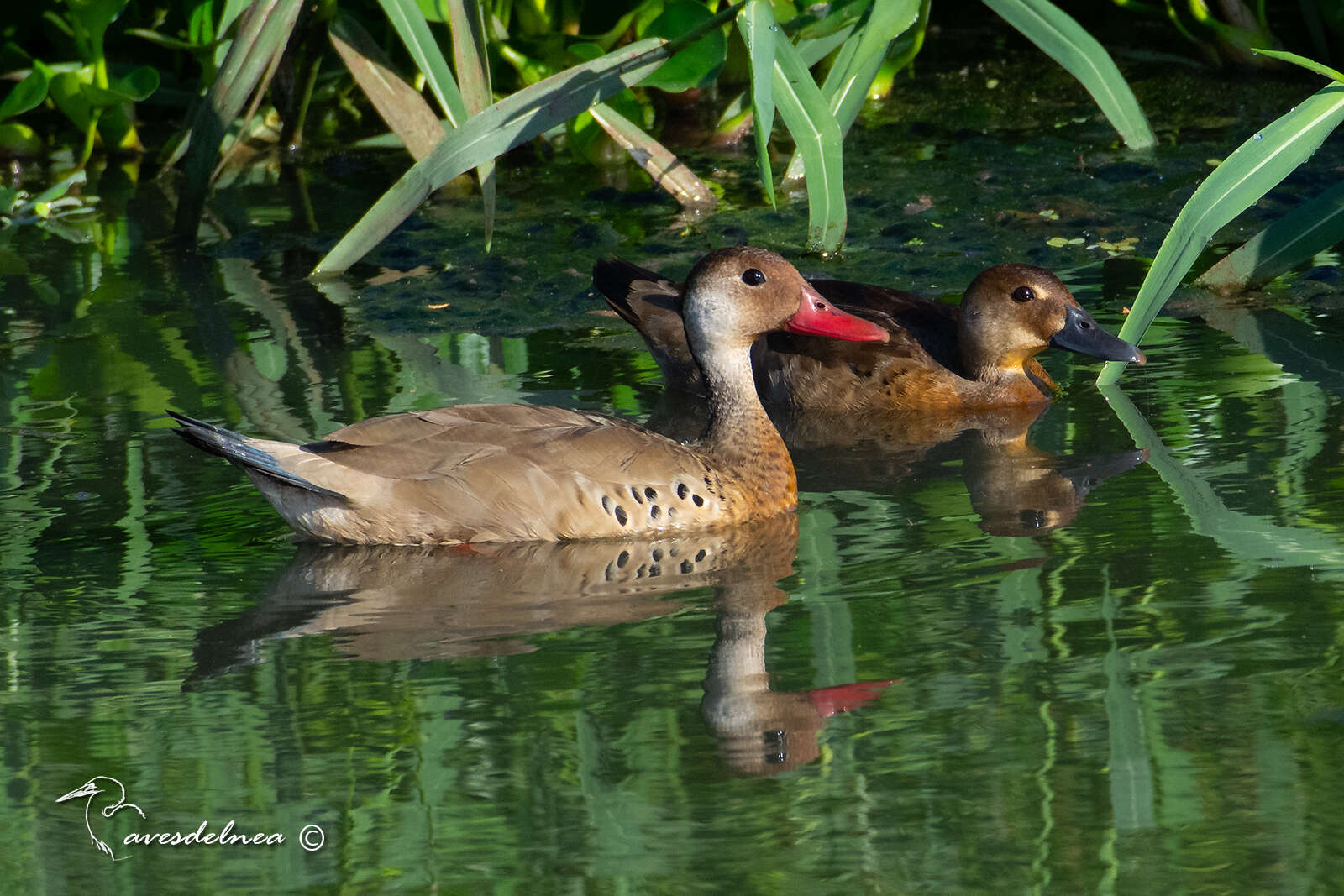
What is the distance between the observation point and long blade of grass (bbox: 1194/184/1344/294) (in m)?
7.20

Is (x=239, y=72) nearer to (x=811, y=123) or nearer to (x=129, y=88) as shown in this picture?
(x=129, y=88)

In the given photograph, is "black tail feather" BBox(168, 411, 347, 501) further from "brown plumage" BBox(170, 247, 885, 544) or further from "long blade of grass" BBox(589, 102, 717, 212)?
"long blade of grass" BBox(589, 102, 717, 212)

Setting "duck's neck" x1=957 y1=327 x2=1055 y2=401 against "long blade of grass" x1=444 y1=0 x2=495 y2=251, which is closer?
"duck's neck" x1=957 y1=327 x2=1055 y2=401

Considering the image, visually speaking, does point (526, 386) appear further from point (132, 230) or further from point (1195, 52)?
point (1195, 52)

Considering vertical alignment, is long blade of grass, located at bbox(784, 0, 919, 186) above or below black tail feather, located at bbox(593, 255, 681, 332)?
above

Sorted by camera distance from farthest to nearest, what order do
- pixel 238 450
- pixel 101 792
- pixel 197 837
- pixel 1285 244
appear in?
pixel 1285 244, pixel 238 450, pixel 101 792, pixel 197 837

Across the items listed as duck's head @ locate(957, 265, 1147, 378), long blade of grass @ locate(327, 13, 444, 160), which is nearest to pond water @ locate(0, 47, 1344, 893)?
duck's head @ locate(957, 265, 1147, 378)

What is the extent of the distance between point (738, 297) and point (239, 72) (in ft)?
11.3

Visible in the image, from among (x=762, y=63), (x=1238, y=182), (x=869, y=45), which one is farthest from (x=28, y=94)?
(x=1238, y=182)

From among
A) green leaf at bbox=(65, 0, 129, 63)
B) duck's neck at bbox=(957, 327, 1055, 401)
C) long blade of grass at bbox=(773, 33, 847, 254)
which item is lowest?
duck's neck at bbox=(957, 327, 1055, 401)

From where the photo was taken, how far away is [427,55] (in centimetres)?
794

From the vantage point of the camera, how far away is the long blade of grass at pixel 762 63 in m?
6.48

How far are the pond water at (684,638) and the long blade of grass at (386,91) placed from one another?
0.99 meters

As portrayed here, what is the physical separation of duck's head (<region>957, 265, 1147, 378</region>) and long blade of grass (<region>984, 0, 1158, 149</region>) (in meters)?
0.80
